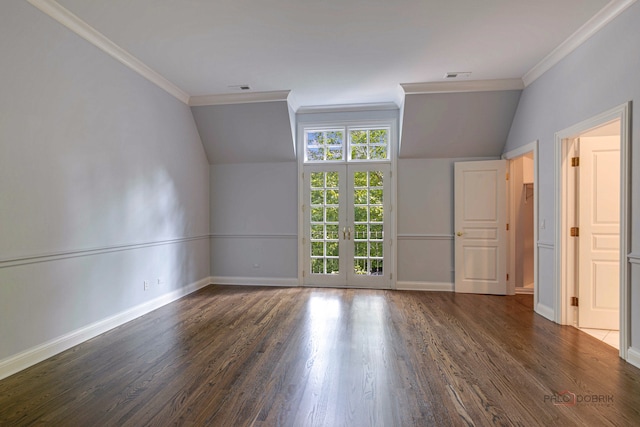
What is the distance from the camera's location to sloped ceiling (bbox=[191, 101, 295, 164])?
487cm

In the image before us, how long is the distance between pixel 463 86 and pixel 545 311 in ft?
10.1

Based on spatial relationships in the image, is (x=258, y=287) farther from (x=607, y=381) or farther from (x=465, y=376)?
(x=607, y=381)

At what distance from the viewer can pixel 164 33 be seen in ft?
10.1

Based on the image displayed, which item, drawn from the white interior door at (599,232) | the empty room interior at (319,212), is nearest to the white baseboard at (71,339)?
the empty room interior at (319,212)

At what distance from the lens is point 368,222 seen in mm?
5309

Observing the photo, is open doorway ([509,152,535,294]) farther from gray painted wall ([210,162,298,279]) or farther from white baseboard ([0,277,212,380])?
white baseboard ([0,277,212,380])

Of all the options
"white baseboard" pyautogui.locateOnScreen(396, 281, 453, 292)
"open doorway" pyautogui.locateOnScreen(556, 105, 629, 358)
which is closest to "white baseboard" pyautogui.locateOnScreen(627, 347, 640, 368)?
"open doorway" pyautogui.locateOnScreen(556, 105, 629, 358)

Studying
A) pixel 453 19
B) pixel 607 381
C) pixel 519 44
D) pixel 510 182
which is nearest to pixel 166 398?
pixel 607 381

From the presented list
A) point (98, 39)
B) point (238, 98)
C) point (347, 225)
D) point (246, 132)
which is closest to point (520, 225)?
point (347, 225)

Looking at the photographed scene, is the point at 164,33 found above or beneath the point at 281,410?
above

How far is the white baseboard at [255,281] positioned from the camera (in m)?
5.47

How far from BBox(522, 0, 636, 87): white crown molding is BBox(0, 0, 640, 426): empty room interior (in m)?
0.03

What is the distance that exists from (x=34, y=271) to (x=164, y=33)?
245 cm

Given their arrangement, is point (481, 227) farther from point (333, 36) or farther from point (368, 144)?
point (333, 36)
